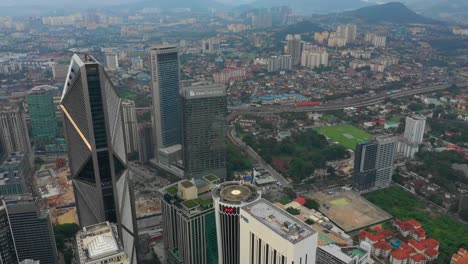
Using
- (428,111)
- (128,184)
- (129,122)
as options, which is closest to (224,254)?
(128,184)

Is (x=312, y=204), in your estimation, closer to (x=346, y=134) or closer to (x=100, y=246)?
(x=346, y=134)

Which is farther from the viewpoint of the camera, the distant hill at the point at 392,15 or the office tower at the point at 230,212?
the distant hill at the point at 392,15

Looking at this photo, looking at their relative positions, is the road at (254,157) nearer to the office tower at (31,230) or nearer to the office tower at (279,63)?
the office tower at (31,230)

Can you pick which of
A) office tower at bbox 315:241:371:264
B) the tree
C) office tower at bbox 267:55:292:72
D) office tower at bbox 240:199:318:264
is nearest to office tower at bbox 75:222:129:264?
office tower at bbox 240:199:318:264

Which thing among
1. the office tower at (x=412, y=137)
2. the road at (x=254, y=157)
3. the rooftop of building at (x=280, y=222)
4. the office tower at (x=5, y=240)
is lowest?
the road at (x=254, y=157)

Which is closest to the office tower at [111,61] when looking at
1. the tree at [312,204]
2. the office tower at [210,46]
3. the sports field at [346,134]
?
the office tower at [210,46]

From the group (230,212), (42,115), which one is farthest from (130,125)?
(230,212)

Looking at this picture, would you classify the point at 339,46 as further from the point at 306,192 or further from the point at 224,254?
the point at 224,254
